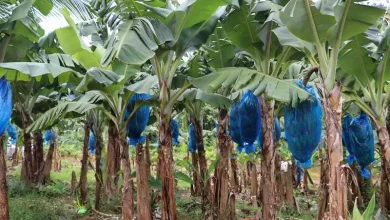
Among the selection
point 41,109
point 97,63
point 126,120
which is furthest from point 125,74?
point 41,109

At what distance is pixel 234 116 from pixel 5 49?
278 centimetres

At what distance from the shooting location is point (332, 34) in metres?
2.73

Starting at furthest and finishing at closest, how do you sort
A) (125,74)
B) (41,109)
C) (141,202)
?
(41,109)
(141,202)
(125,74)

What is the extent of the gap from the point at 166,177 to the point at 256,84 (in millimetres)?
1379

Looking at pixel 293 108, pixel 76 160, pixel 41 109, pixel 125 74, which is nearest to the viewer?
pixel 293 108

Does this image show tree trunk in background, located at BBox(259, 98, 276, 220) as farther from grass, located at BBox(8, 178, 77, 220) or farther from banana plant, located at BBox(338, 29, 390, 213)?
grass, located at BBox(8, 178, 77, 220)

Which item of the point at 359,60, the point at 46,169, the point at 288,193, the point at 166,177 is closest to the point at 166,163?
the point at 166,177

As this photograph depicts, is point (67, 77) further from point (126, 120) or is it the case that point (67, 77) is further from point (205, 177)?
point (205, 177)

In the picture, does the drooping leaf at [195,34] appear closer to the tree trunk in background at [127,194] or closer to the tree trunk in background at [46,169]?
the tree trunk in background at [127,194]

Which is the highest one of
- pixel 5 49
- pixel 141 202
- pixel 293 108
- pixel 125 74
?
pixel 5 49

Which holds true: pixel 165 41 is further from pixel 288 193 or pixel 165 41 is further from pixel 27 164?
pixel 27 164

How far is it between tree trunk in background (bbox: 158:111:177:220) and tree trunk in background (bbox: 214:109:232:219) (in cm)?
136

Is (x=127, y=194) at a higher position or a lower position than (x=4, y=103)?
lower

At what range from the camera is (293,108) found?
118 inches
